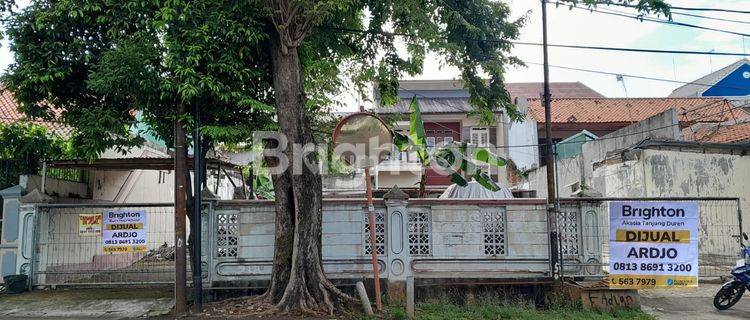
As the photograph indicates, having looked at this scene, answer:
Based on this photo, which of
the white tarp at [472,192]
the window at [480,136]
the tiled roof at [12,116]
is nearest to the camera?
the tiled roof at [12,116]

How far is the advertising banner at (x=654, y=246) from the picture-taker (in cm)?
887

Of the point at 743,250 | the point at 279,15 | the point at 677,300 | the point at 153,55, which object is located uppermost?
the point at 279,15

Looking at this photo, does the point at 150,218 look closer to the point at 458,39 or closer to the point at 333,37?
the point at 333,37

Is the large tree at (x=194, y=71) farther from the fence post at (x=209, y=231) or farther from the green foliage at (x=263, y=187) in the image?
the green foliage at (x=263, y=187)

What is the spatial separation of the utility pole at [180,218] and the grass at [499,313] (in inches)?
122

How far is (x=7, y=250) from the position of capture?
10.3m

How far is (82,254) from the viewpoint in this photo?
34.0ft

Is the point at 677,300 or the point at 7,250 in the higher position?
the point at 7,250

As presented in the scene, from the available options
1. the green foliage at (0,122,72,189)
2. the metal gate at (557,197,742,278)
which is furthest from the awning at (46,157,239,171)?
the metal gate at (557,197,742,278)

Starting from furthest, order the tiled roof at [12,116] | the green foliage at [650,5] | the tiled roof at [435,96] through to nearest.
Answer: the tiled roof at [435,96]
the tiled roof at [12,116]
the green foliage at [650,5]

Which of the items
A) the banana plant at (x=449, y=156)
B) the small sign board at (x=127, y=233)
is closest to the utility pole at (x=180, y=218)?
the small sign board at (x=127, y=233)

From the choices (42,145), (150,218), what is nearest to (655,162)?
(150,218)

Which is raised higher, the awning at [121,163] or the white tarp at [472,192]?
the awning at [121,163]

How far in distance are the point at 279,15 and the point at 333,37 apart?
1.89 m
